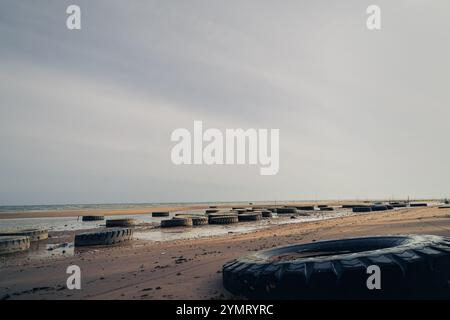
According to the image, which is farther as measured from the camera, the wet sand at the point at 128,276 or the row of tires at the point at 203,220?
the row of tires at the point at 203,220

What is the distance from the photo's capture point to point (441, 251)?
15.0ft

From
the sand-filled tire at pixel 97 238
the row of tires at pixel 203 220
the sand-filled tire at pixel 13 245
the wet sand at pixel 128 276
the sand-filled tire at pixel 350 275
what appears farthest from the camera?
the row of tires at pixel 203 220

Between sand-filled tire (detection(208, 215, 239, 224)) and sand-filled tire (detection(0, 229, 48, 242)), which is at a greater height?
sand-filled tire (detection(0, 229, 48, 242))

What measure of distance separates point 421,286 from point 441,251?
765 millimetres

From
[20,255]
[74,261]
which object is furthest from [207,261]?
[20,255]

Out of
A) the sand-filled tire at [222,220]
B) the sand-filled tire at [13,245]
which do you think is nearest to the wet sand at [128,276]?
the sand-filled tire at [13,245]

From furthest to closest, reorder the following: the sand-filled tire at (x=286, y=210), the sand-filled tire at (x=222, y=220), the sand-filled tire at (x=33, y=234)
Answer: the sand-filled tire at (x=286, y=210)
the sand-filled tire at (x=222, y=220)
the sand-filled tire at (x=33, y=234)

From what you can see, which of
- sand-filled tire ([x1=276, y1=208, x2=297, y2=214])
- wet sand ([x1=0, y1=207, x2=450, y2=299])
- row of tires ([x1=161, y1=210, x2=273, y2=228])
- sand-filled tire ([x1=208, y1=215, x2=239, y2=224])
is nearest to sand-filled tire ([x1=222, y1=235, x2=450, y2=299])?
wet sand ([x1=0, y1=207, x2=450, y2=299])

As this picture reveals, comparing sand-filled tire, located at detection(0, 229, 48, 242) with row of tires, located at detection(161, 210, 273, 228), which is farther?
row of tires, located at detection(161, 210, 273, 228)

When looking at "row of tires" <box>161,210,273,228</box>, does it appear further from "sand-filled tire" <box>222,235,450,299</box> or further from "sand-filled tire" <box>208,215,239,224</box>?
"sand-filled tire" <box>222,235,450,299</box>

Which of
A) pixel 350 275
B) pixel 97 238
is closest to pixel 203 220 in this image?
pixel 97 238

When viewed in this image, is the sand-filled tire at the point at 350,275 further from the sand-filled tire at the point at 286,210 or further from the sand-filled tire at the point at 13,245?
the sand-filled tire at the point at 286,210

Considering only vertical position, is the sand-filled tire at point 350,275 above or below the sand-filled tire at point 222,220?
above

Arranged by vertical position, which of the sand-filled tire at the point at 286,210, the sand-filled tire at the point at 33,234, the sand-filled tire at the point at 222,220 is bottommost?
the sand-filled tire at the point at 286,210
